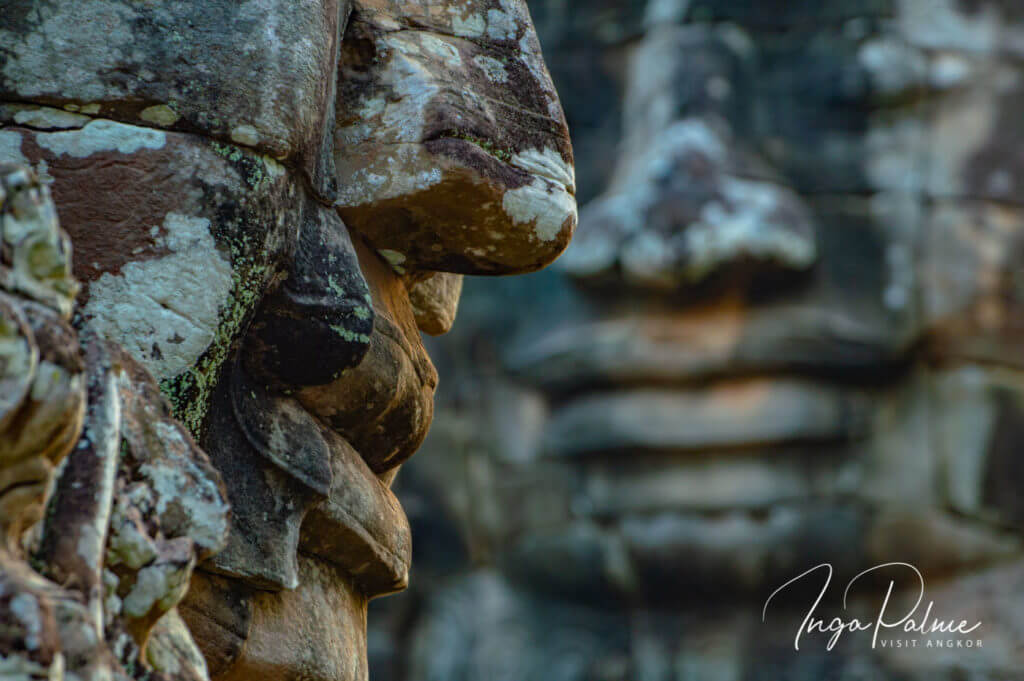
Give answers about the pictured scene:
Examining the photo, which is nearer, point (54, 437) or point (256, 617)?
point (54, 437)

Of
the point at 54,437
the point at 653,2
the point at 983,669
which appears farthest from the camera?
the point at 653,2

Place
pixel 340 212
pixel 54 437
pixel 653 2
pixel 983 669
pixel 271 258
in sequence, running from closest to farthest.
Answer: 1. pixel 54 437
2. pixel 271 258
3. pixel 340 212
4. pixel 983 669
5. pixel 653 2

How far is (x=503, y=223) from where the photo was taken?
114 cm

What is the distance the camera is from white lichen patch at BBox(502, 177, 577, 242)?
1133mm

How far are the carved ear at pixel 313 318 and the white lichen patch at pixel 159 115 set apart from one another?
5.3 inches

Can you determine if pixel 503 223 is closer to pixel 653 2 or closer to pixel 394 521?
pixel 394 521

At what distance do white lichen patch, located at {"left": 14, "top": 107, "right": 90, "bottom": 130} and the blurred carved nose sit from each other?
2.34 m

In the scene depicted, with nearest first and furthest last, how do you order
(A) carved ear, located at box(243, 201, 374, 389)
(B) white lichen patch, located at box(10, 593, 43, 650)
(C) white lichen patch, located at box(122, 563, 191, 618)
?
(B) white lichen patch, located at box(10, 593, 43, 650) < (C) white lichen patch, located at box(122, 563, 191, 618) < (A) carved ear, located at box(243, 201, 374, 389)

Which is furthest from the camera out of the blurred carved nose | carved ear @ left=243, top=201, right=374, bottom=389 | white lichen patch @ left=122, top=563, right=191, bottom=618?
the blurred carved nose

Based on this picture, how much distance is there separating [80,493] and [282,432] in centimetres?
33

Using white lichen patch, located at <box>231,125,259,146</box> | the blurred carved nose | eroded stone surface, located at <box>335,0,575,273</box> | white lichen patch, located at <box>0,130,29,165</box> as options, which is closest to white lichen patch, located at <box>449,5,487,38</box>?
eroded stone surface, located at <box>335,0,575,273</box>

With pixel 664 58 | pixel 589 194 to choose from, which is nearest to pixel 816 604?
pixel 589 194

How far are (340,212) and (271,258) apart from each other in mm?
139

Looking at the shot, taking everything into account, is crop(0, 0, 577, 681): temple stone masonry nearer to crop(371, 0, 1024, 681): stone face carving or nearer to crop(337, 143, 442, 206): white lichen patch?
crop(337, 143, 442, 206): white lichen patch
